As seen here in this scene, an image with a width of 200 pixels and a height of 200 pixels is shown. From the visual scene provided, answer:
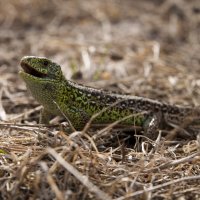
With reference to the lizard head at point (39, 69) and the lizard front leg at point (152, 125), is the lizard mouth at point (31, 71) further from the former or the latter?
the lizard front leg at point (152, 125)

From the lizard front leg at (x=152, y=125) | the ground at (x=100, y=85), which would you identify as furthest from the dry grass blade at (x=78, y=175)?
the lizard front leg at (x=152, y=125)

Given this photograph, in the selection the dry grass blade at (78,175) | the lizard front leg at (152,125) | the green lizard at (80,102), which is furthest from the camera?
the lizard front leg at (152,125)

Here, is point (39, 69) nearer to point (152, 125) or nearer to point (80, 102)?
point (80, 102)

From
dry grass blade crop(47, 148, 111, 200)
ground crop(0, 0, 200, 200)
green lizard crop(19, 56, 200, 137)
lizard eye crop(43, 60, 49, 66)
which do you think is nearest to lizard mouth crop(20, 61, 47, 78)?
green lizard crop(19, 56, 200, 137)

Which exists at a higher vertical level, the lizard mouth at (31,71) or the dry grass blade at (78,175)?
the lizard mouth at (31,71)

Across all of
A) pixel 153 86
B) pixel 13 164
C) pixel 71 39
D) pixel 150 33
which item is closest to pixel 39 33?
pixel 71 39

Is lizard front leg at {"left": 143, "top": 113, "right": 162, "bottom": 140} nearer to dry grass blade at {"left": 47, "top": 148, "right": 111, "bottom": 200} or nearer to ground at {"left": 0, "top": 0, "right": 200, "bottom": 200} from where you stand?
ground at {"left": 0, "top": 0, "right": 200, "bottom": 200}

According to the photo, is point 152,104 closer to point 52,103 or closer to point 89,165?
point 52,103

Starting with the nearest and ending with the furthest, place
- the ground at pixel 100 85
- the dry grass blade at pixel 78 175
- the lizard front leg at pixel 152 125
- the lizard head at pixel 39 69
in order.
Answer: the dry grass blade at pixel 78 175 → the ground at pixel 100 85 → the lizard head at pixel 39 69 → the lizard front leg at pixel 152 125
